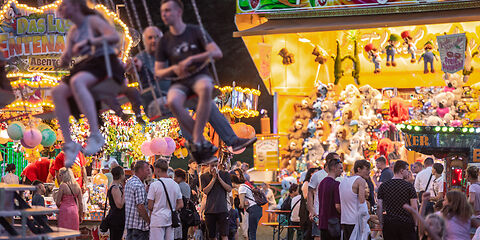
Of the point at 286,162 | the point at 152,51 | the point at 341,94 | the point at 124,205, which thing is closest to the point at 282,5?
the point at 341,94

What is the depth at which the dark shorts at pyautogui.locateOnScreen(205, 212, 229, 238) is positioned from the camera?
1073 centimetres

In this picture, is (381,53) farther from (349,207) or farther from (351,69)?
Answer: (349,207)

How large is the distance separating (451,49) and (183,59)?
1227 centimetres

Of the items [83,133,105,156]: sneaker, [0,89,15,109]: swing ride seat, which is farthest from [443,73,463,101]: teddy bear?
[83,133,105,156]: sneaker

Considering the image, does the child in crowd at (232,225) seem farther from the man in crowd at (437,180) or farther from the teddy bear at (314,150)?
the teddy bear at (314,150)

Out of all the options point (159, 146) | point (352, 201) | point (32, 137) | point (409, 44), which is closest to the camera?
point (352, 201)

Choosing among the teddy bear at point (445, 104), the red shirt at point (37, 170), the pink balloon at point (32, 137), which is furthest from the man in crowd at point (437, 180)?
the red shirt at point (37, 170)

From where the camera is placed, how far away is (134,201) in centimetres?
866

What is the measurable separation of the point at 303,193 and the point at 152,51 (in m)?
5.98

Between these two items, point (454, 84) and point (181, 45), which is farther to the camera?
point (454, 84)

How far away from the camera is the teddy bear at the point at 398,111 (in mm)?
17281

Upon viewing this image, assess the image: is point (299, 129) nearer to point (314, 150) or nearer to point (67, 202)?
point (314, 150)

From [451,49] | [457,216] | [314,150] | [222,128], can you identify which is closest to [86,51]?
[222,128]

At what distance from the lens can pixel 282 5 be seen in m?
17.0
